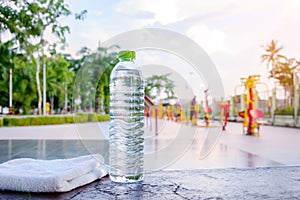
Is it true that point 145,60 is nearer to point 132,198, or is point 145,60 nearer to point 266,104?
point 132,198

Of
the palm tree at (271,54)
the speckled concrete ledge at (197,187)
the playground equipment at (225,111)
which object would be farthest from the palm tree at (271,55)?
the speckled concrete ledge at (197,187)

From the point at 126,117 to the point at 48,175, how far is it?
400 millimetres

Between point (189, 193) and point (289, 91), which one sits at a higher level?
point (289, 91)

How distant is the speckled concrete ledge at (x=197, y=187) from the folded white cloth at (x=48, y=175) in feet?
0.08

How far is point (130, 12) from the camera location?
4.84 meters

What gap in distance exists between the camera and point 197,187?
43.2 inches

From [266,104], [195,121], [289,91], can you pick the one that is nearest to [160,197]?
[195,121]

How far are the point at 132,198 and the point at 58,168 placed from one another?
15.3 inches

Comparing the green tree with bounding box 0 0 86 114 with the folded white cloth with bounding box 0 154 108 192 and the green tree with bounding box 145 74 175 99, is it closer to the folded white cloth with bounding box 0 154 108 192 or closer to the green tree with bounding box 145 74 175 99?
the green tree with bounding box 145 74 175 99

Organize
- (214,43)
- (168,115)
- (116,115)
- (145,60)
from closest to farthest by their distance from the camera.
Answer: (116,115) < (145,60) < (214,43) < (168,115)

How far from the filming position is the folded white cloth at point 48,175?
1000 millimetres

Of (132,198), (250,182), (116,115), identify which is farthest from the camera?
(116,115)

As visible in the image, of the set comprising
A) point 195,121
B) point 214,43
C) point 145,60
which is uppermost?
point 214,43

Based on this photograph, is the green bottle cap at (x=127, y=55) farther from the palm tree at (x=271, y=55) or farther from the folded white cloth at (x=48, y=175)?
the palm tree at (x=271, y=55)
